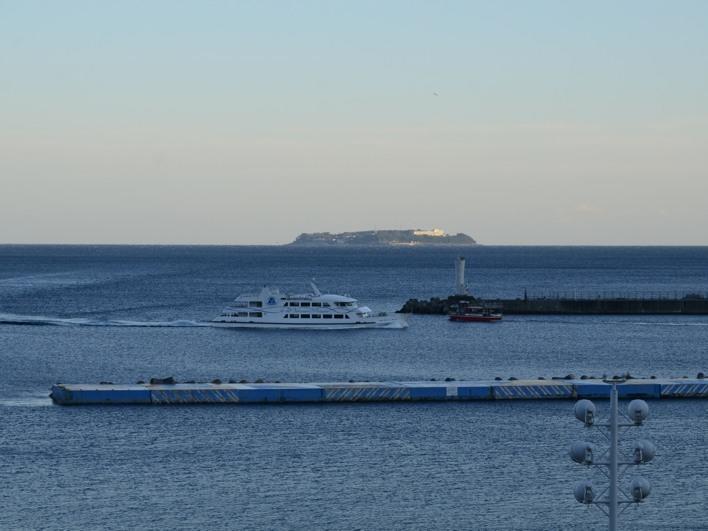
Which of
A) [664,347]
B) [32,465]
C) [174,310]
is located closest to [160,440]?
[32,465]

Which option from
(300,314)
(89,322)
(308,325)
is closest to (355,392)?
(308,325)

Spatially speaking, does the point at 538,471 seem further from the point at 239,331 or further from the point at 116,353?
the point at 239,331

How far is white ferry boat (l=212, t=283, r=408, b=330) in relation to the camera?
10725 cm

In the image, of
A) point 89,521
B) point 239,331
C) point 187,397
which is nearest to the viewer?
point 89,521

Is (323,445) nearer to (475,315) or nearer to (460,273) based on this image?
(475,315)

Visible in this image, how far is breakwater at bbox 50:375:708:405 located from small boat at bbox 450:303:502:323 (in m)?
51.2

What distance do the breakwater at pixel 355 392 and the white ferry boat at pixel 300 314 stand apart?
41.2 m

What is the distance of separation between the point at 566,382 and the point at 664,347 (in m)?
31.4

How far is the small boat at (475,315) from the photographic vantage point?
117875 mm

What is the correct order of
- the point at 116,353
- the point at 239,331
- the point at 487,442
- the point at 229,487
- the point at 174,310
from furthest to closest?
the point at 174,310, the point at 239,331, the point at 116,353, the point at 487,442, the point at 229,487

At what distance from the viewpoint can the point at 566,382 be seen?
216 ft

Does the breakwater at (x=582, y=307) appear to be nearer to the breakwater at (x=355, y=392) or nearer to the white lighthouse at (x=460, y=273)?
the white lighthouse at (x=460, y=273)

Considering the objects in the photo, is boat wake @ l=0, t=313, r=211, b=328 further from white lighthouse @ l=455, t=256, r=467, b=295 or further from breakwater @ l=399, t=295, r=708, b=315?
white lighthouse @ l=455, t=256, r=467, b=295

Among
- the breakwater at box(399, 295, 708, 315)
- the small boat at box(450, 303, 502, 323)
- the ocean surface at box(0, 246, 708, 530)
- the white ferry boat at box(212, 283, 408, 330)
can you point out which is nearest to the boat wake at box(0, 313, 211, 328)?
the white ferry boat at box(212, 283, 408, 330)
